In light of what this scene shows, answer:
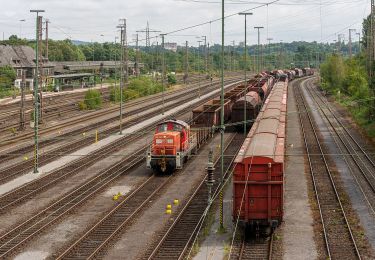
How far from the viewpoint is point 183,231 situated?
2273 centimetres

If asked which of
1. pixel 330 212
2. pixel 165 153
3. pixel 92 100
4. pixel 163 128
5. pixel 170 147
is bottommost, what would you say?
pixel 330 212

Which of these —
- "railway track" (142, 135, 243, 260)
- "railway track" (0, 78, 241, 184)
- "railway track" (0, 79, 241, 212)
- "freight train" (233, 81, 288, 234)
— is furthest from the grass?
"freight train" (233, 81, 288, 234)

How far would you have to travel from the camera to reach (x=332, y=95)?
95.2 meters

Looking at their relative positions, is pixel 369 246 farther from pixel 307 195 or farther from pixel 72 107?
pixel 72 107

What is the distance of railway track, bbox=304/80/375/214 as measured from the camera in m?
29.5

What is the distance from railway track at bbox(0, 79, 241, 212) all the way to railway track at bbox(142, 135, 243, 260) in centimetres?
884

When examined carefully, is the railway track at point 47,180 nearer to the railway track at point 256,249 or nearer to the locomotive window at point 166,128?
the locomotive window at point 166,128

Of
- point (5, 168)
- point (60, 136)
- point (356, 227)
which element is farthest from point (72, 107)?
point (356, 227)

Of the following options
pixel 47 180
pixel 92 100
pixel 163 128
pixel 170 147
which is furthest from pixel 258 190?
pixel 92 100

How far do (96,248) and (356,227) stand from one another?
10.9 metres

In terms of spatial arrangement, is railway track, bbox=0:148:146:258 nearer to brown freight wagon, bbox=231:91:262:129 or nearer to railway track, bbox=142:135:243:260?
railway track, bbox=142:135:243:260

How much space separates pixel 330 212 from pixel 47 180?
55.9 feet

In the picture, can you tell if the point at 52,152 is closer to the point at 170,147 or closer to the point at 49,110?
the point at 170,147

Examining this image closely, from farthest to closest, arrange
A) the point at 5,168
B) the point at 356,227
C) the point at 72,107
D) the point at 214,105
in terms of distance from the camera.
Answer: the point at 72,107 < the point at 214,105 < the point at 5,168 < the point at 356,227
